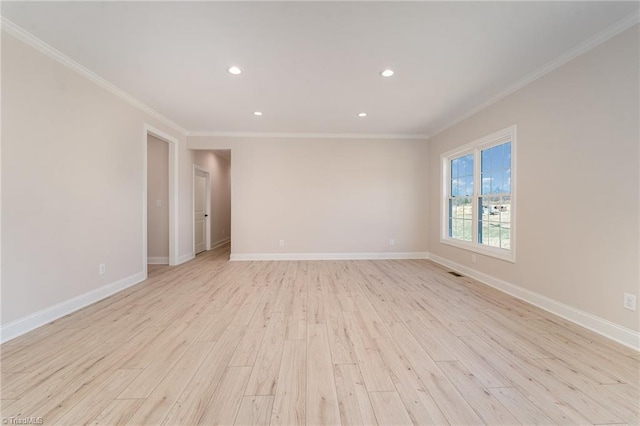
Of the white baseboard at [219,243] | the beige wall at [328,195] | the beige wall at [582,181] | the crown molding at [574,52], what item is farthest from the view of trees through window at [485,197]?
the white baseboard at [219,243]

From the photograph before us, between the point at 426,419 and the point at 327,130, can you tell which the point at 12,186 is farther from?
the point at 327,130

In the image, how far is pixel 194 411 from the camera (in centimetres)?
128

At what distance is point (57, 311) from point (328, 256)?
155 inches

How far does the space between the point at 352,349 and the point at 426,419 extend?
2.26ft

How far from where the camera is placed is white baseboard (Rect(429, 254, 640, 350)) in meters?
1.92

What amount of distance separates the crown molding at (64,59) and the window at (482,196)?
5.10 metres

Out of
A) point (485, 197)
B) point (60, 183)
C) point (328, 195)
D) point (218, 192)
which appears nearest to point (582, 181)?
point (485, 197)

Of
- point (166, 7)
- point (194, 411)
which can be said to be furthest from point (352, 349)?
point (166, 7)

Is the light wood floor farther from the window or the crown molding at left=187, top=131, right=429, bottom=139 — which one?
the crown molding at left=187, top=131, right=429, bottom=139

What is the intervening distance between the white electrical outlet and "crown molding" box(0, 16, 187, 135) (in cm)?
557

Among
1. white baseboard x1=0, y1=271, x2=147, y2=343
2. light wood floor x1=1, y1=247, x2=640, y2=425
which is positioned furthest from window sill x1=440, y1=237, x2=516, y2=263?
white baseboard x1=0, y1=271, x2=147, y2=343

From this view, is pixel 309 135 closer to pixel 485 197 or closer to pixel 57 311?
pixel 485 197

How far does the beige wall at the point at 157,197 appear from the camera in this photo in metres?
4.67

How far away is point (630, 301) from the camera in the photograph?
6.30ft
